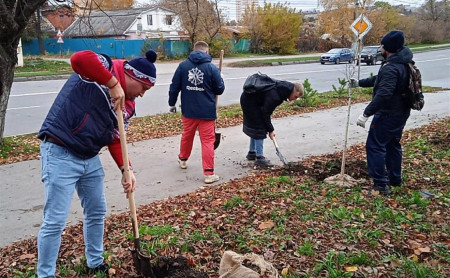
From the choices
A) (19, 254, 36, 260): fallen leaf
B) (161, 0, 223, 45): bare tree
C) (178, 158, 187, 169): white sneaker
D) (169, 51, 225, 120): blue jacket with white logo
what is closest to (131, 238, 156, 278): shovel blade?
(19, 254, 36, 260): fallen leaf

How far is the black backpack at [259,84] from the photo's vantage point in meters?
6.82

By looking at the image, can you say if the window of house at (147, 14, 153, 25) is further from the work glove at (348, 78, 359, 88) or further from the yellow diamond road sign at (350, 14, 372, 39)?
the work glove at (348, 78, 359, 88)

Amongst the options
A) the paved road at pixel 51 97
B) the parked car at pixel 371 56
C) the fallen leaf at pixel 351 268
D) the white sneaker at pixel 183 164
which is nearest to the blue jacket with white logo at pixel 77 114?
the fallen leaf at pixel 351 268

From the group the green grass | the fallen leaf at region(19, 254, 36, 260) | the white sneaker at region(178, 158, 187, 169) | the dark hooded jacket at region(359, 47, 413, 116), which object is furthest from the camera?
the green grass

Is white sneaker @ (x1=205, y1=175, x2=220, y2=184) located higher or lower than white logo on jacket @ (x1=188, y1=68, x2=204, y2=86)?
lower

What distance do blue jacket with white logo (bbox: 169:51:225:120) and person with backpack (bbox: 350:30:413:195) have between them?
2.23m

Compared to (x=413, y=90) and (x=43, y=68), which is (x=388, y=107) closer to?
(x=413, y=90)

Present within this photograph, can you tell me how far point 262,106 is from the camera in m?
6.93

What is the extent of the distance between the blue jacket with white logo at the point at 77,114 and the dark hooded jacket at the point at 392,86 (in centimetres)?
362

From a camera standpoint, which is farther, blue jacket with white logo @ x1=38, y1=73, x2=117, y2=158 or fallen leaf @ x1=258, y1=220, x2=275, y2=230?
fallen leaf @ x1=258, y1=220, x2=275, y2=230

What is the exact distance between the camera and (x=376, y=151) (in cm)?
572

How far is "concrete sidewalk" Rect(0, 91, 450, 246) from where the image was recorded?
5.50 meters

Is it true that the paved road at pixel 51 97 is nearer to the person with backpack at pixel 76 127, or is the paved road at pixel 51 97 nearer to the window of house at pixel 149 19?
the person with backpack at pixel 76 127

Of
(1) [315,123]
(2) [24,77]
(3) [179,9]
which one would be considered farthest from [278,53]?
(1) [315,123]
